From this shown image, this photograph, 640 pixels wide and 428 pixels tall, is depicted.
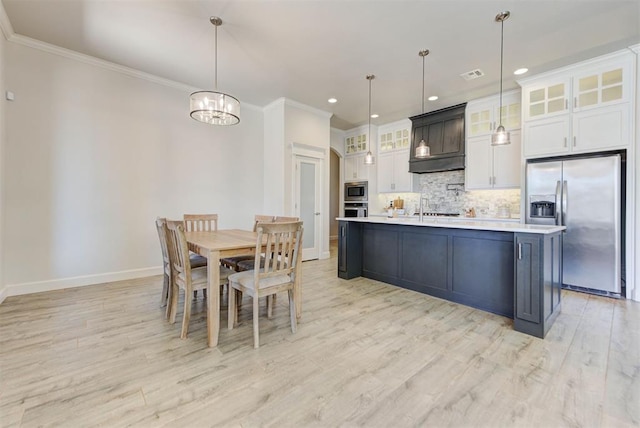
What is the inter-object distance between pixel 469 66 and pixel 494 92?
1.29 meters

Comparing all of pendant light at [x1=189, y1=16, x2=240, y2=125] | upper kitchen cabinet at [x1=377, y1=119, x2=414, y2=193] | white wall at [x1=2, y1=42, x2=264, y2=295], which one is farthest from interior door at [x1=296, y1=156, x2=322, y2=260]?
pendant light at [x1=189, y1=16, x2=240, y2=125]

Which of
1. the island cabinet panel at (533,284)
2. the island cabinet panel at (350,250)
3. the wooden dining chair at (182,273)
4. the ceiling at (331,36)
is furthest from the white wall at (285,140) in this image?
the island cabinet panel at (533,284)

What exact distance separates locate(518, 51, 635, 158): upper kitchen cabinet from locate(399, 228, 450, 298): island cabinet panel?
89.1 inches

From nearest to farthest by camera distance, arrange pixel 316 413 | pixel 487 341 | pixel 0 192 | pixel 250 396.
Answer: pixel 316 413 < pixel 250 396 < pixel 487 341 < pixel 0 192

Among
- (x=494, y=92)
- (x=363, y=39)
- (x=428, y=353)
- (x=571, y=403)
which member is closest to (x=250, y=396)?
(x=428, y=353)

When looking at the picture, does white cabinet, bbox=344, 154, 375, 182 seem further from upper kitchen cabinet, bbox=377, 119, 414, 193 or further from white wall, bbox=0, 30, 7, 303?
white wall, bbox=0, 30, 7, 303

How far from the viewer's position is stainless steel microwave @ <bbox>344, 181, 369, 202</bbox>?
6.89 meters

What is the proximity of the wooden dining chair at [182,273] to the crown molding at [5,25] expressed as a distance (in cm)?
287

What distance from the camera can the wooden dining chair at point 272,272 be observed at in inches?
86.8

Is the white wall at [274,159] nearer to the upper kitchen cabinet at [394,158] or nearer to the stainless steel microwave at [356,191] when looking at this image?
the stainless steel microwave at [356,191]

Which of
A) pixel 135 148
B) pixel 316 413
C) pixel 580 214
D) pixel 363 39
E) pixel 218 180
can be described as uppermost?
pixel 363 39

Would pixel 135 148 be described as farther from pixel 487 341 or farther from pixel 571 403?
pixel 571 403

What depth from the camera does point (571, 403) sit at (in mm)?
1579

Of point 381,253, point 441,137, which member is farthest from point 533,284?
point 441,137
